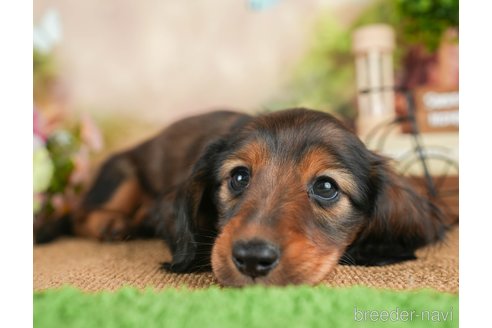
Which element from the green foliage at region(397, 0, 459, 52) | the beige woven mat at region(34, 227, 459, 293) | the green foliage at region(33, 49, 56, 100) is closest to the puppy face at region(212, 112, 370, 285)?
the beige woven mat at region(34, 227, 459, 293)

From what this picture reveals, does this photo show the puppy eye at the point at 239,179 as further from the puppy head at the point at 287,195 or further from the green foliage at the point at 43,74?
the green foliage at the point at 43,74

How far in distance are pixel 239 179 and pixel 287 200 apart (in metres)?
0.22

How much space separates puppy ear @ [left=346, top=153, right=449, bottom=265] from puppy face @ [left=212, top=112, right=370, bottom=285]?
0.20 feet

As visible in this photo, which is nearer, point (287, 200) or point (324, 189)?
point (287, 200)

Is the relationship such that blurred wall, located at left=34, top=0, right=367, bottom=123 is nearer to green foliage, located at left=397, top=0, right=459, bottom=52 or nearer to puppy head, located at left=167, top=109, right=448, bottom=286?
green foliage, located at left=397, top=0, right=459, bottom=52

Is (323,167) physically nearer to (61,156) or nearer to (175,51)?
(61,156)

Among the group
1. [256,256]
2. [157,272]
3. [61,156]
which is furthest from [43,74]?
[256,256]

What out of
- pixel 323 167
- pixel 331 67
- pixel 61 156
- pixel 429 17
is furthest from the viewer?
pixel 331 67

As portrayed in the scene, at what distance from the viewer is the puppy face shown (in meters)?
1.06

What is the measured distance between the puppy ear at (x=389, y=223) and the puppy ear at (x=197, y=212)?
405 millimetres

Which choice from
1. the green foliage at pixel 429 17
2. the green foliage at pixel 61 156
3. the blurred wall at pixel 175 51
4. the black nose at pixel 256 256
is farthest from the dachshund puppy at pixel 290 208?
the blurred wall at pixel 175 51

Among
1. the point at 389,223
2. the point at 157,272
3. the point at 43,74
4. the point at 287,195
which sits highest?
the point at 43,74

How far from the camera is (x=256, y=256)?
1026 millimetres
